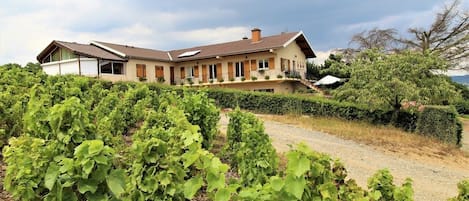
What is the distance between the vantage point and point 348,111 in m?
18.6

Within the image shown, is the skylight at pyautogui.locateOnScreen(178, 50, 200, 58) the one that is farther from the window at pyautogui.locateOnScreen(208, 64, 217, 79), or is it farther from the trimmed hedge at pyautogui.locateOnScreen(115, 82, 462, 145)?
the trimmed hedge at pyautogui.locateOnScreen(115, 82, 462, 145)

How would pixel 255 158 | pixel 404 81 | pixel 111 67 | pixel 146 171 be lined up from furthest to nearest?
pixel 111 67, pixel 404 81, pixel 255 158, pixel 146 171

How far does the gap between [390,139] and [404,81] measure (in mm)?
3324

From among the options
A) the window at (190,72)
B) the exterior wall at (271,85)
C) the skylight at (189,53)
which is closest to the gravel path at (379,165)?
the exterior wall at (271,85)

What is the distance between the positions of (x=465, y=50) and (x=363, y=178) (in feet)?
94.9

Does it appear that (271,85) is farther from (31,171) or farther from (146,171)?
(31,171)

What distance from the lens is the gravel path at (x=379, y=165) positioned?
864cm

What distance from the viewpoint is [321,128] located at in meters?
15.5

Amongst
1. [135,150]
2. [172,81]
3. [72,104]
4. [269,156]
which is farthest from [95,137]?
[172,81]

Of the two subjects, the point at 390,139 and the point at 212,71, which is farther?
the point at 212,71

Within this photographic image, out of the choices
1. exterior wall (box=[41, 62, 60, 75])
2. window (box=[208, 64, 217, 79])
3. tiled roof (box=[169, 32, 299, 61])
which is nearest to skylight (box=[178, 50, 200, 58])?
tiled roof (box=[169, 32, 299, 61])

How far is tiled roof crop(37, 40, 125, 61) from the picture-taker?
3091cm

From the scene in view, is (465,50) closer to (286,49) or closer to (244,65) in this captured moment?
(286,49)

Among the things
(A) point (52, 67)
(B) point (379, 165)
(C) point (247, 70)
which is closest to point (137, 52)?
(A) point (52, 67)
